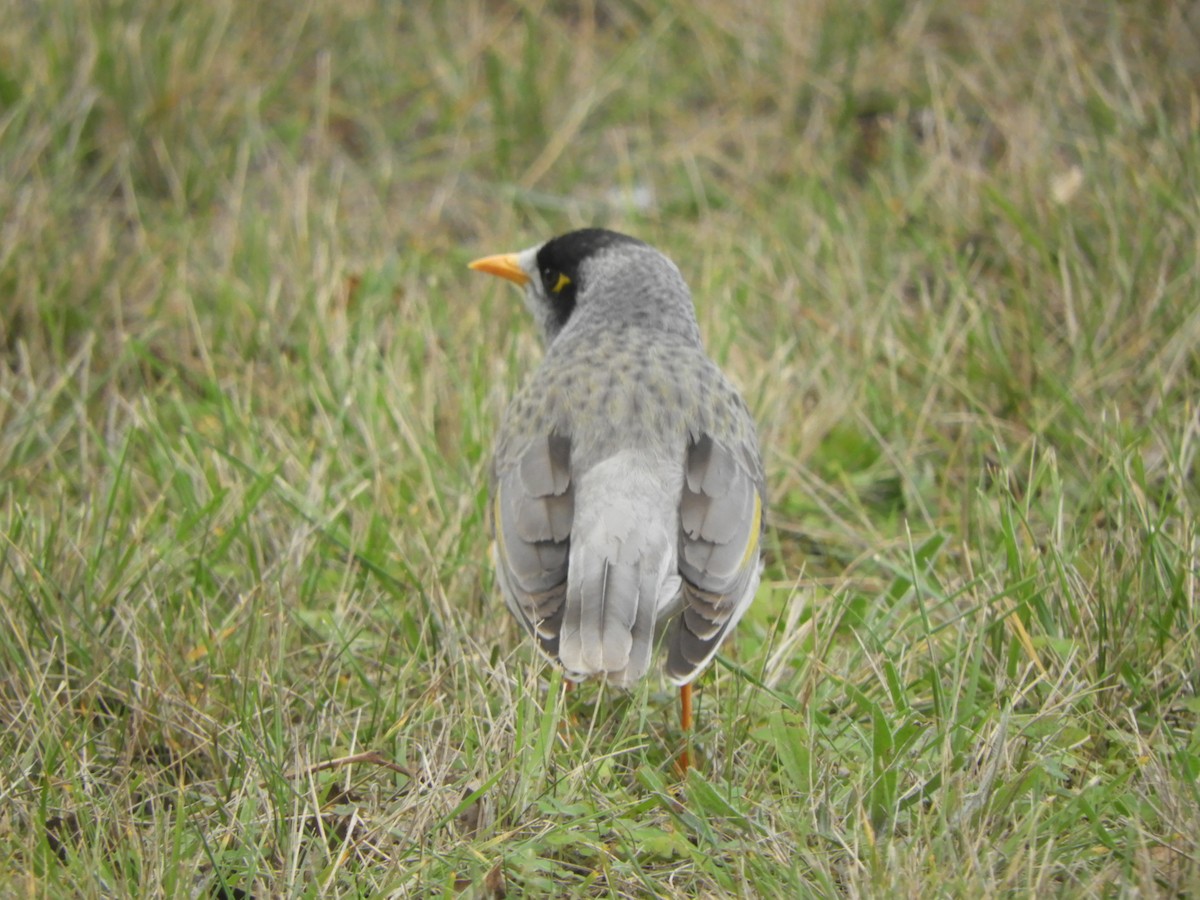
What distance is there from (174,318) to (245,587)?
7.14 ft

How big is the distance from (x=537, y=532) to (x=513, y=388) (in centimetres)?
166

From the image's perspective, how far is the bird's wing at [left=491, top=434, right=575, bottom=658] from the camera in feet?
12.7

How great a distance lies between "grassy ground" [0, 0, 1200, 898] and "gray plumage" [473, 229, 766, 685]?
0.69ft

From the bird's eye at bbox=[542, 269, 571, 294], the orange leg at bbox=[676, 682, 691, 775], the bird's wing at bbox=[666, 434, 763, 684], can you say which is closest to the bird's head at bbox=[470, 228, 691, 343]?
the bird's eye at bbox=[542, 269, 571, 294]

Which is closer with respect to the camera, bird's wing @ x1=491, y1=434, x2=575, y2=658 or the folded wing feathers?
the folded wing feathers

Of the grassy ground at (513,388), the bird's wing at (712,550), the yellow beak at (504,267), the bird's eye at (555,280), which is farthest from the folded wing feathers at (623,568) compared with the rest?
the yellow beak at (504,267)

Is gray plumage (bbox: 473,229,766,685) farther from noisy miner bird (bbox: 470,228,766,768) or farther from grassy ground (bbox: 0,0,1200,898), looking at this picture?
grassy ground (bbox: 0,0,1200,898)

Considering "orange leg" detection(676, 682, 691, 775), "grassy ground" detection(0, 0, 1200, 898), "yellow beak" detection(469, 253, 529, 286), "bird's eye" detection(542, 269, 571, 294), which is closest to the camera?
"grassy ground" detection(0, 0, 1200, 898)

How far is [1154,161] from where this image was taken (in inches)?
239

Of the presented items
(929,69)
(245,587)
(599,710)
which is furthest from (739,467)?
(929,69)

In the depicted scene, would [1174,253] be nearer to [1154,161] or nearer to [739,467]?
[1154,161]

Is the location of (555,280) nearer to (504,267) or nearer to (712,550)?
(504,267)

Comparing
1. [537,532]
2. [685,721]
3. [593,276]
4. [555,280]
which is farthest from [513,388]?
[685,721]

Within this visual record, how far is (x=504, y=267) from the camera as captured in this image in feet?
18.8
